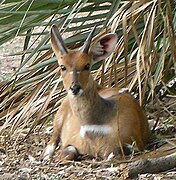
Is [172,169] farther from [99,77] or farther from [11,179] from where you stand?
[99,77]

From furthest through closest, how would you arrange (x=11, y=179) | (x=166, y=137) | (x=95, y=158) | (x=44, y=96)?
(x=44, y=96) → (x=166, y=137) → (x=95, y=158) → (x=11, y=179)

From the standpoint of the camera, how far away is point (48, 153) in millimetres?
5414

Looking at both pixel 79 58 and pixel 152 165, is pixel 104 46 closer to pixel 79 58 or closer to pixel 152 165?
pixel 79 58

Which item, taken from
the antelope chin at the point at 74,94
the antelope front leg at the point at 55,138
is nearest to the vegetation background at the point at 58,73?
the antelope front leg at the point at 55,138

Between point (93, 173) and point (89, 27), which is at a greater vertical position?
point (89, 27)

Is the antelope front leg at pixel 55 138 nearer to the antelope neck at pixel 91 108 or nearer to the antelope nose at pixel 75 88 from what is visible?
the antelope neck at pixel 91 108

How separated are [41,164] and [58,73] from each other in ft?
3.21

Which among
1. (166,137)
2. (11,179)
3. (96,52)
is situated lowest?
(166,137)

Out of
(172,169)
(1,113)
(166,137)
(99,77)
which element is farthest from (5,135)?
(172,169)

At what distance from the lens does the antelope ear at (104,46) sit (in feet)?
17.2

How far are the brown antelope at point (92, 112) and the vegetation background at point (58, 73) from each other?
0.68 ft

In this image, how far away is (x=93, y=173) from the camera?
4.89 metres

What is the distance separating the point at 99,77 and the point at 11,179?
61.0 inches

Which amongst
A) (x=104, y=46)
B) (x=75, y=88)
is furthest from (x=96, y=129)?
(x=104, y=46)
